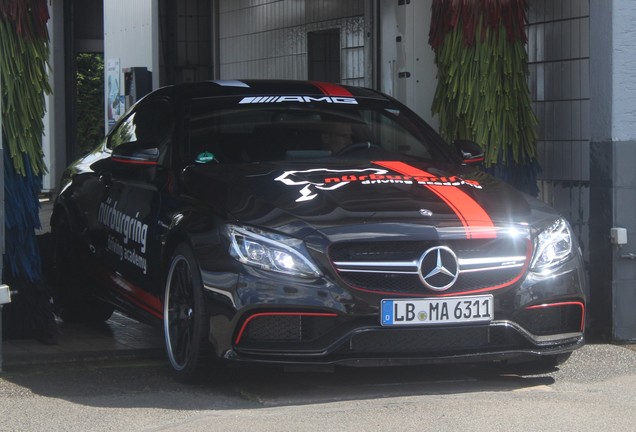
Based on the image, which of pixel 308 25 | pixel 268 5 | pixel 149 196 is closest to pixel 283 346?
pixel 149 196

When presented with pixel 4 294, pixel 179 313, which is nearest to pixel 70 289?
pixel 4 294

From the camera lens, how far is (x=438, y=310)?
5.97 meters

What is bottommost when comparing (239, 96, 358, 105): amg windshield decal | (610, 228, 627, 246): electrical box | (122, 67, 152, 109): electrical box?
(610, 228, 627, 246): electrical box

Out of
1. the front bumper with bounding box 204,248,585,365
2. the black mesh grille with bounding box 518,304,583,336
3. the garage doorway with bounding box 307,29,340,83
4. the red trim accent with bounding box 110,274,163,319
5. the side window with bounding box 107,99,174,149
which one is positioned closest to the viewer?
the front bumper with bounding box 204,248,585,365

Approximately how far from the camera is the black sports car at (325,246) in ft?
19.4

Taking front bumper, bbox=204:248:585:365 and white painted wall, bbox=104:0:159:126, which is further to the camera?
white painted wall, bbox=104:0:159:126

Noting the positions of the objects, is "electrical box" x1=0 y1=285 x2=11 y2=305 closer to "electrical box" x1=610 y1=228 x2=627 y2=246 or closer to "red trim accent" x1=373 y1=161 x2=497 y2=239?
"red trim accent" x1=373 y1=161 x2=497 y2=239

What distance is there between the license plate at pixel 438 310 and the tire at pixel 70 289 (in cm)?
311

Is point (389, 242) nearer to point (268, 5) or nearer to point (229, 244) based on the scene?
point (229, 244)

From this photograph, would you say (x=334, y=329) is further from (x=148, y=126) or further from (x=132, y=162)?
(x=148, y=126)

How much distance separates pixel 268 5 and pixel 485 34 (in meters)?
6.59

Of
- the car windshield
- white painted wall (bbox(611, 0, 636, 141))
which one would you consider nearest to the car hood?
the car windshield

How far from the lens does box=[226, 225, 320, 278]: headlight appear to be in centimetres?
589

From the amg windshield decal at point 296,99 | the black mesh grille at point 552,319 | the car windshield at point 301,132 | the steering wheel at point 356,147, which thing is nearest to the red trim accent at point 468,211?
the black mesh grille at point 552,319
